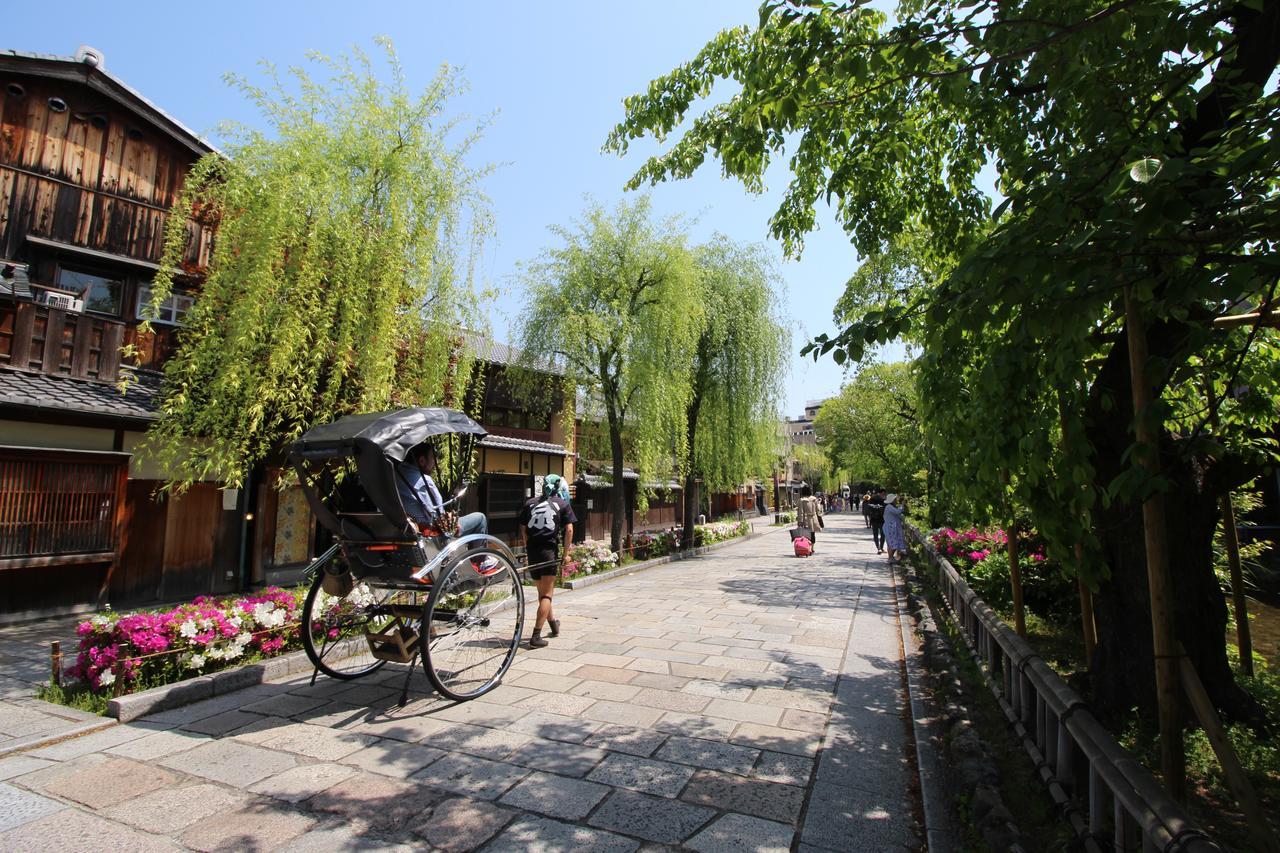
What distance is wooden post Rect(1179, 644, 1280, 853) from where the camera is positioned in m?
2.06

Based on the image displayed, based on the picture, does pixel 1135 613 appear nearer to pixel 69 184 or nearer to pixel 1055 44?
pixel 1055 44

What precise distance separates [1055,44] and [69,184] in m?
14.0

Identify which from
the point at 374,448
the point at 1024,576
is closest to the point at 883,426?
the point at 1024,576

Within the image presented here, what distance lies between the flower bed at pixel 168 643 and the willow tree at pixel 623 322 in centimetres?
900

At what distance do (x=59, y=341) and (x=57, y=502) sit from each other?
2.55 meters

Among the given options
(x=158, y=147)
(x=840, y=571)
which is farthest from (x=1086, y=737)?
(x=158, y=147)

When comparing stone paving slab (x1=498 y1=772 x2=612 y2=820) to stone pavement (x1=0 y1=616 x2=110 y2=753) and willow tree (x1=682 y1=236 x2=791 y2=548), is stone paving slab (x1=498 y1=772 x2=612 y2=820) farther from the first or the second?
willow tree (x1=682 y1=236 x2=791 y2=548)

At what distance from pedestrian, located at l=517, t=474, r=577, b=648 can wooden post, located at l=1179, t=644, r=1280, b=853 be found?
5199 millimetres

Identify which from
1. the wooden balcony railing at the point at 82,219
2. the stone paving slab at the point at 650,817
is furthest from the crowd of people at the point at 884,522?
the wooden balcony railing at the point at 82,219

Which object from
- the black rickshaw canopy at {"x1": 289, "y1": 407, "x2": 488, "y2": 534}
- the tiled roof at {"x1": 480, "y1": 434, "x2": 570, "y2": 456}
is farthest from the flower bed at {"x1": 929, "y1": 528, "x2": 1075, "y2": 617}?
the tiled roof at {"x1": 480, "y1": 434, "x2": 570, "y2": 456}

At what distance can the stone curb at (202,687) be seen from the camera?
4.48 metres

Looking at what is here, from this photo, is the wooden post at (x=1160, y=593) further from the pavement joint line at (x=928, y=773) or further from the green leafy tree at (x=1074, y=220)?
the pavement joint line at (x=928, y=773)

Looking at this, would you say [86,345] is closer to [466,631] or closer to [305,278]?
[305,278]

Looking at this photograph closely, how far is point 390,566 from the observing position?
4762mm
